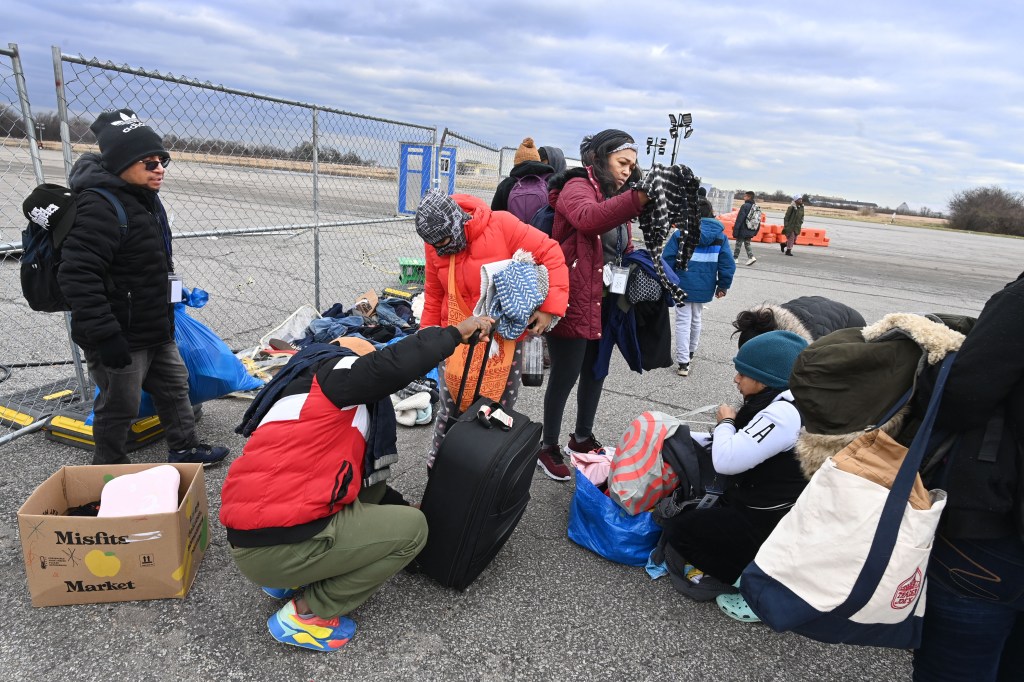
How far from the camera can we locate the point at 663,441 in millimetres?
2830

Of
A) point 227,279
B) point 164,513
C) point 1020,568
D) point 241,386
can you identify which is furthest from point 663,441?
point 227,279

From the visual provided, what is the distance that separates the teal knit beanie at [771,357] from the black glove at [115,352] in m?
2.75

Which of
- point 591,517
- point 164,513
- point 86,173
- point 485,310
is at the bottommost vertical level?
point 591,517

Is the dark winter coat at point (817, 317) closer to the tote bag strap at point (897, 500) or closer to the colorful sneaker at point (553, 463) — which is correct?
the tote bag strap at point (897, 500)

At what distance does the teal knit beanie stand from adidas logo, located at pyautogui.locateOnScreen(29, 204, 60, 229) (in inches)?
123

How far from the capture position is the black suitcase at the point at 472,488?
2.34 metres

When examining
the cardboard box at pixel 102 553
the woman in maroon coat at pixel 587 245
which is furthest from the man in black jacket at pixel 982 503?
the cardboard box at pixel 102 553

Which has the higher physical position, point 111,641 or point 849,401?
point 849,401

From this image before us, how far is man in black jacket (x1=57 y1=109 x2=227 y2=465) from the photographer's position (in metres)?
2.64

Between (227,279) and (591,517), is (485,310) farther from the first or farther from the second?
(227,279)

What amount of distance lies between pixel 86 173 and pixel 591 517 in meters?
2.88

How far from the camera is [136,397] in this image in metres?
3.01

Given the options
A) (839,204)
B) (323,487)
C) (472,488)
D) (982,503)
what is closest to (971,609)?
(982,503)

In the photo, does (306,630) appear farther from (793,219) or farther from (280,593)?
(793,219)
